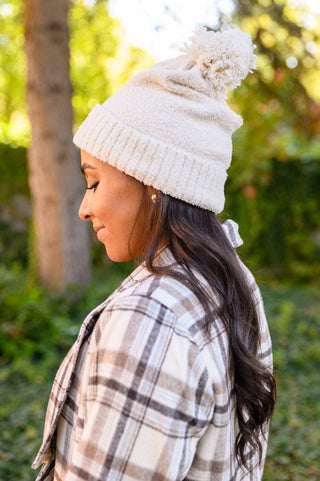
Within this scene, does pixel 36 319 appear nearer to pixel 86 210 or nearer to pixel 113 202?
pixel 86 210

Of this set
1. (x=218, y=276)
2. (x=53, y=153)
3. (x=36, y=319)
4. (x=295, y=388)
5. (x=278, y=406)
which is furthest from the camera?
(x=53, y=153)

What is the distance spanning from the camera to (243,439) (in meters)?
1.28

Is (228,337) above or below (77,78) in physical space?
below

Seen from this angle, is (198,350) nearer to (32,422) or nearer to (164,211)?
(164,211)

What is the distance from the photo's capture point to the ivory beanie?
124cm

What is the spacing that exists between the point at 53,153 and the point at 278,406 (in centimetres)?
364

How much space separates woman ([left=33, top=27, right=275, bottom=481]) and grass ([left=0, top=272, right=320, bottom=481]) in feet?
8.03

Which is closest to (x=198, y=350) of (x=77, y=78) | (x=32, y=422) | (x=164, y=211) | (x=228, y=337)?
(x=228, y=337)

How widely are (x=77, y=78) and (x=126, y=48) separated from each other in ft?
7.60

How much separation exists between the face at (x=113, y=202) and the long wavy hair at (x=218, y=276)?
27 millimetres

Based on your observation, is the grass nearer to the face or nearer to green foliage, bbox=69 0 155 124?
the face

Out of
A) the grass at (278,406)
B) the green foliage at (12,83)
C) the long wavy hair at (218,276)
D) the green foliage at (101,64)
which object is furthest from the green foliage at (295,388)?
the green foliage at (101,64)

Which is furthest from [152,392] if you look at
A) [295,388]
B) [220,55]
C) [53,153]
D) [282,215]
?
[282,215]

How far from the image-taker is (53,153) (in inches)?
224
